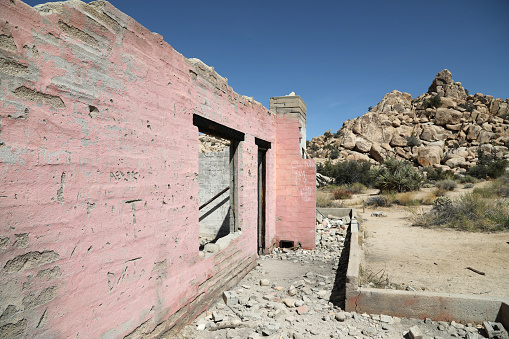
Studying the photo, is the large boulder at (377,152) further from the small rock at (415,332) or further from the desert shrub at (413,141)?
the small rock at (415,332)

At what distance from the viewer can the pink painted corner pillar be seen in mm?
7078

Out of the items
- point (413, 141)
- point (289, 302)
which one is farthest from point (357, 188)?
point (413, 141)

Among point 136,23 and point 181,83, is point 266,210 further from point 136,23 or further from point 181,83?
point 136,23

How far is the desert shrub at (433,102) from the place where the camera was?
120 feet

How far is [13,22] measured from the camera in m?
1.80

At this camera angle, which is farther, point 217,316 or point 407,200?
point 407,200

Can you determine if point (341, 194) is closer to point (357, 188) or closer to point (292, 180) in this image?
point (357, 188)

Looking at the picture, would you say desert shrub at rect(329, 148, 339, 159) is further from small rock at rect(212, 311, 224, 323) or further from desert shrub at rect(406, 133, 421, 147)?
Answer: small rock at rect(212, 311, 224, 323)

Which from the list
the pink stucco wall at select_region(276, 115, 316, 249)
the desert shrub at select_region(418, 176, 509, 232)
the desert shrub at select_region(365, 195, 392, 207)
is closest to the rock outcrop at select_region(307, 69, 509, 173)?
the desert shrub at select_region(365, 195, 392, 207)

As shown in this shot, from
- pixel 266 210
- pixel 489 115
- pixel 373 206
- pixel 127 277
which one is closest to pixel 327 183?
pixel 373 206

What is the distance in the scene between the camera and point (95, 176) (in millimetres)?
2334

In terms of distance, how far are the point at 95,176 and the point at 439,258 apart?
672 cm

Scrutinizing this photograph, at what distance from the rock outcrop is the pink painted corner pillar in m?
24.5

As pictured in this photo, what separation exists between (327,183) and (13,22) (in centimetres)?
2028
